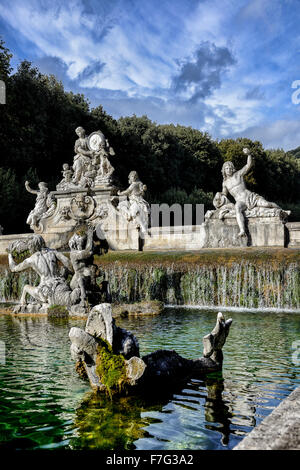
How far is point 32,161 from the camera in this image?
31047 mm

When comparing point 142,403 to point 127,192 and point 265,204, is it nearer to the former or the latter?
point 265,204

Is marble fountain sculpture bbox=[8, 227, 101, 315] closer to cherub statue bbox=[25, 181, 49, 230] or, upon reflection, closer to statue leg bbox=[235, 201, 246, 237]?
statue leg bbox=[235, 201, 246, 237]

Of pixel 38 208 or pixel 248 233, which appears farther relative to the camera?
pixel 38 208

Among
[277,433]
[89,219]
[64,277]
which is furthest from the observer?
[89,219]

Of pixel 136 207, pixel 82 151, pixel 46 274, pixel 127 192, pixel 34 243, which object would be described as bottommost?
pixel 46 274

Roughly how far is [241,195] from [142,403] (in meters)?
12.3

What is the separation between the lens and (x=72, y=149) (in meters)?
34.0

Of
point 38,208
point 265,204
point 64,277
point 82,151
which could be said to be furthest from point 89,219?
point 64,277

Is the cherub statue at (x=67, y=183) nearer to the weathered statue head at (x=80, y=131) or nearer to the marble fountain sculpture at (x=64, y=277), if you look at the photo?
the weathered statue head at (x=80, y=131)

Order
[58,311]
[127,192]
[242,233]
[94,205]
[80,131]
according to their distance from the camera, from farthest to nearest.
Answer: [80,131] < [94,205] < [127,192] < [242,233] < [58,311]

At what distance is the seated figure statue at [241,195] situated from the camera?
15078 mm

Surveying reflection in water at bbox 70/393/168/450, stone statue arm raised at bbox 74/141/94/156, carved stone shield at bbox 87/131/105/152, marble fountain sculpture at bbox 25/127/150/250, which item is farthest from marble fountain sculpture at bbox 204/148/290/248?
reflection in water at bbox 70/393/168/450

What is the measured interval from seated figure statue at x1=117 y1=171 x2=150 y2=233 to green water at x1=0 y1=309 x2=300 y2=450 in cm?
1154

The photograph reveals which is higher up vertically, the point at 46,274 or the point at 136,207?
the point at 136,207
